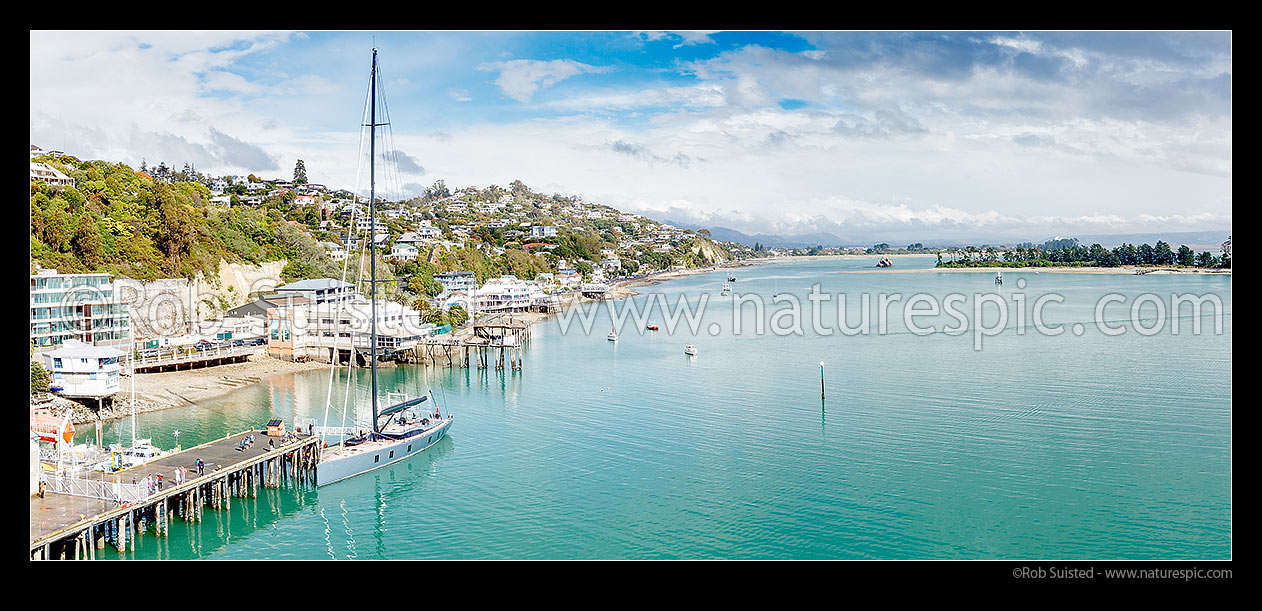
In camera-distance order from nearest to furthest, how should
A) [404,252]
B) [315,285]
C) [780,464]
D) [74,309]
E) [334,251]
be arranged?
1. [780,464]
2. [74,309]
3. [315,285]
4. [334,251]
5. [404,252]

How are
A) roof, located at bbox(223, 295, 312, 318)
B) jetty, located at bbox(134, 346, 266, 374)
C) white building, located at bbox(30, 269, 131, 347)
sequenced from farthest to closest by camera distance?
roof, located at bbox(223, 295, 312, 318) → jetty, located at bbox(134, 346, 266, 374) → white building, located at bbox(30, 269, 131, 347)

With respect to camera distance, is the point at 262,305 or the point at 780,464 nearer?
the point at 780,464

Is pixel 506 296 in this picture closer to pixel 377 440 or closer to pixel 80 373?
pixel 80 373

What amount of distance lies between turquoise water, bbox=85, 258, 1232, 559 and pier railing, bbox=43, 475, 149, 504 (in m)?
0.72

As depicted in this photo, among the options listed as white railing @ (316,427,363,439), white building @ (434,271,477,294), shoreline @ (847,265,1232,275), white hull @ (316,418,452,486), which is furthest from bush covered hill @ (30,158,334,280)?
shoreline @ (847,265,1232,275)

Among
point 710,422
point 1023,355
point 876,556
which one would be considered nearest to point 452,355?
point 710,422

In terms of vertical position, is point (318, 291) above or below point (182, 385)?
above

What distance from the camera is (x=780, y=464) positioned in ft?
45.8

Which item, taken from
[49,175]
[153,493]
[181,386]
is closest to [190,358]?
[181,386]

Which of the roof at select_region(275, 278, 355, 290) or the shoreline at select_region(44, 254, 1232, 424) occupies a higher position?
the roof at select_region(275, 278, 355, 290)

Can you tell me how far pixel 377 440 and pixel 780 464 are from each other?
280 inches

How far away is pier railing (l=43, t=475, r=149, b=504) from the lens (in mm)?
10609

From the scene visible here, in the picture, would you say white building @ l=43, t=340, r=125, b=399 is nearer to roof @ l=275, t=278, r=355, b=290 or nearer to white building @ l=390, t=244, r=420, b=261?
roof @ l=275, t=278, r=355, b=290
